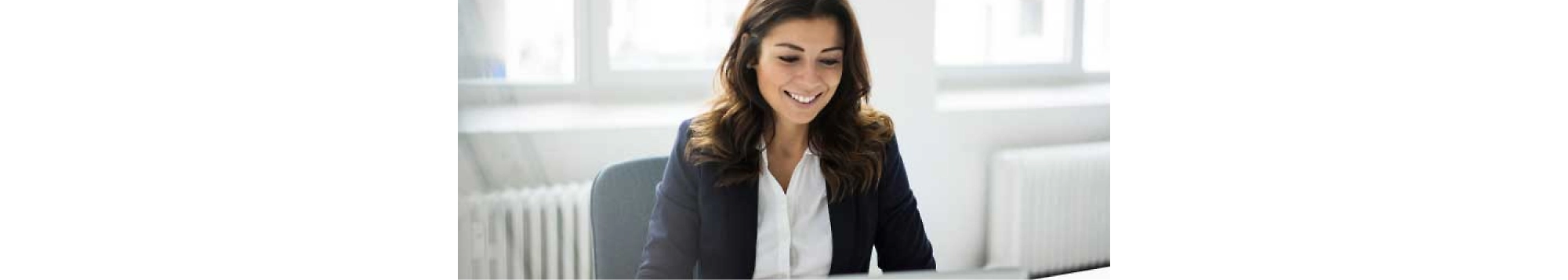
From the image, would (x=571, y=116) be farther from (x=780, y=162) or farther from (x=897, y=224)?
(x=897, y=224)

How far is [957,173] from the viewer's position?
11.0ft

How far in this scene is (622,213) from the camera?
10.2 feet

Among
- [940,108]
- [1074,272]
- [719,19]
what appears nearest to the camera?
[719,19]

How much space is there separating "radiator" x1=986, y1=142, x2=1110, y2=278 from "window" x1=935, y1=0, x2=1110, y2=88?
0.62ft

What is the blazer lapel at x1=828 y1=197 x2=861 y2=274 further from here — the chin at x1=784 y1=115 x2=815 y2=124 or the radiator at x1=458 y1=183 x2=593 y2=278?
the radiator at x1=458 y1=183 x2=593 y2=278

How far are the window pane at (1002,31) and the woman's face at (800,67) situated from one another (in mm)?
316

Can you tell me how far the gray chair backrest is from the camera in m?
3.09

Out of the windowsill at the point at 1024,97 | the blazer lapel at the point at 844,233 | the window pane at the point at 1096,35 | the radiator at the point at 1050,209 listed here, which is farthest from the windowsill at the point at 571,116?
the window pane at the point at 1096,35

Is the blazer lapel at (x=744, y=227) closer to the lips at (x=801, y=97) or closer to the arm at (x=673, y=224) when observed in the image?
the arm at (x=673, y=224)
